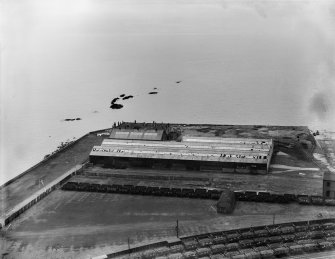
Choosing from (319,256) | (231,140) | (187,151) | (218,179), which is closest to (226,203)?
(218,179)

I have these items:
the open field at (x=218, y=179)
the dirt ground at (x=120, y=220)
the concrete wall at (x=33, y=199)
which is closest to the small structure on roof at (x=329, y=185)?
the open field at (x=218, y=179)

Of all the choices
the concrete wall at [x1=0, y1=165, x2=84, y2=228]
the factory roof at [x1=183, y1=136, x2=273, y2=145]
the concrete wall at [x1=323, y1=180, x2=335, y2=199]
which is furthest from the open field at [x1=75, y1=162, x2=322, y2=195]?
the factory roof at [x1=183, y1=136, x2=273, y2=145]

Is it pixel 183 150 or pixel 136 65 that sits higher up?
pixel 183 150

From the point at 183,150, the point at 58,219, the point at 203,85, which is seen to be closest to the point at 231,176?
the point at 183,150

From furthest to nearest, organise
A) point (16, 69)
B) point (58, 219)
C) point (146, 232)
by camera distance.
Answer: point (16, 69), point (58, 219), point (146, 232)

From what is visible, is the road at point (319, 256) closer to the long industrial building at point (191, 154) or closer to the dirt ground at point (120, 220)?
the dirt ground at point (120, 220)

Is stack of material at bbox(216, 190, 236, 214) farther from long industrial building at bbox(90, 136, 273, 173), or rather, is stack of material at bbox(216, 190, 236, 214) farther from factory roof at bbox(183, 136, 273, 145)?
factory roof at bbox(183, 136, 273, 145)

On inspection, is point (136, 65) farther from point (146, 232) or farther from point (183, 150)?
point (146, 232)
